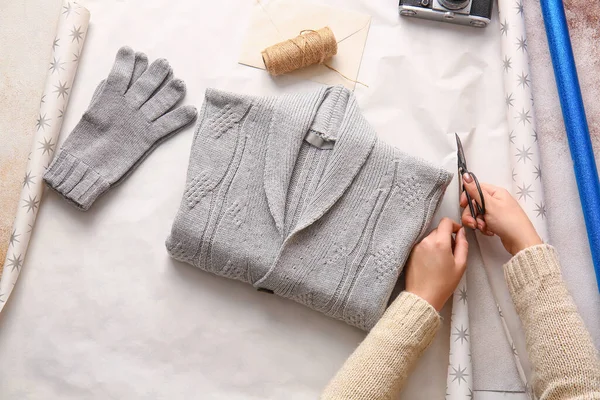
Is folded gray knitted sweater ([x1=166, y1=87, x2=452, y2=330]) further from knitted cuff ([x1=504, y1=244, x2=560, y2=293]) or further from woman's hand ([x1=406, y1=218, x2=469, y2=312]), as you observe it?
knitted cuff ([x1=504, y1=244, x2=560, y2=293])

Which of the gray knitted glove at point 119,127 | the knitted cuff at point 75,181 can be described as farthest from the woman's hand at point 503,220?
the knitted cuff at point 75,181

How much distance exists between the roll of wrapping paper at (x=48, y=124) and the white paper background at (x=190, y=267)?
0.07 ft

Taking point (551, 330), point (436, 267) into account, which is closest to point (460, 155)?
point (436, 267)

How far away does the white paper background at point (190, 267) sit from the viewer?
3.40 feet

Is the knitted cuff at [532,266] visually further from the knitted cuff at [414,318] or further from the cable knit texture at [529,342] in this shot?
the knitted cuff at [414,318]

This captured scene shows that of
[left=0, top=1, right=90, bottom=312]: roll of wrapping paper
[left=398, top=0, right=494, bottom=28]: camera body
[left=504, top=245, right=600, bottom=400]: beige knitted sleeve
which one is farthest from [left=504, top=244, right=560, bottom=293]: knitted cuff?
[left=0, top=1, right=90, bottom=312]: roll of wrapping paper

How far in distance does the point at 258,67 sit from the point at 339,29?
0.17 m

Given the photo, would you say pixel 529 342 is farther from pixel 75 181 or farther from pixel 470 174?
pixel 75 181

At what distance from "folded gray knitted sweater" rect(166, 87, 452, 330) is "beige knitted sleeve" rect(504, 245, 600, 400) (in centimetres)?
18

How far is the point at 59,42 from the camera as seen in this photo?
1122 mm

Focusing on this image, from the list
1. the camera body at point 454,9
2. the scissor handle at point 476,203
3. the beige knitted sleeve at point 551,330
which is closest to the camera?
the beige knitted sleeve at point 551,330

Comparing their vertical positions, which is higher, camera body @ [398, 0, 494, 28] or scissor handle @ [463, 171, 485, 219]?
camera body @ [398, 0, 494, 28]

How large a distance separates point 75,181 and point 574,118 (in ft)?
2.96

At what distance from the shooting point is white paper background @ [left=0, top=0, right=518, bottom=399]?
40.8 inches
